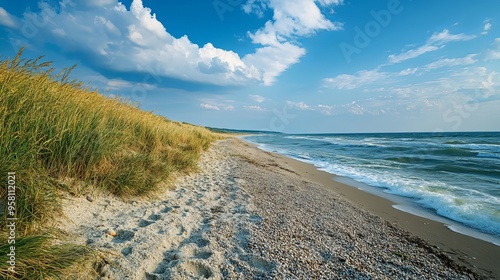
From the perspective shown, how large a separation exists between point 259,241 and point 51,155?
10.6 ft

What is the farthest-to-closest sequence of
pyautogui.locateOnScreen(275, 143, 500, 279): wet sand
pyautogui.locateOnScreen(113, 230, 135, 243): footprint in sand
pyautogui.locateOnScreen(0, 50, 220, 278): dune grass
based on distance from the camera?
pyautogui.locateOnScreen(275, 143, 500, 279): wet sand
pyautogui.locateOnScreen(113, 230, 135, 243): footprint in sand
pyautogui.locateOnScreen(0, 50, 220, 278): dune grass

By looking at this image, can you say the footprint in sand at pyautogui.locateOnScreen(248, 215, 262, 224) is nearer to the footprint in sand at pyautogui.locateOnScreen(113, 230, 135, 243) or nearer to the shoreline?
the footprint in sand at pyautogui.locateOnScreen(113, 230, 135, 243)

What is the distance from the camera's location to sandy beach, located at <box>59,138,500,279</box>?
274 cm

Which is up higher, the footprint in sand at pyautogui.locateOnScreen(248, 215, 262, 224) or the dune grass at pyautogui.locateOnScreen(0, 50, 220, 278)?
the dune grass at pyautogui.locateOnScreen(0, 50, 220, 278)

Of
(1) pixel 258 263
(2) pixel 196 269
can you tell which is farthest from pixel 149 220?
(1) pixel 258 263

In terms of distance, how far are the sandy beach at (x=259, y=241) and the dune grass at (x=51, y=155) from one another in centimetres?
34

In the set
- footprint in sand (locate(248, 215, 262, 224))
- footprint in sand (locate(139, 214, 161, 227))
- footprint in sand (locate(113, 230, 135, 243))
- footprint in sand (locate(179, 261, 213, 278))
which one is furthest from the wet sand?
footprint in sand (locate(113, 230, 135, 243))

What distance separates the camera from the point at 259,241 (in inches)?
132

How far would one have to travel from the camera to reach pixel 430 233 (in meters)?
4.84

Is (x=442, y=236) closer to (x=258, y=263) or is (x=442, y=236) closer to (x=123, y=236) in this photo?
(x=258, y=263)

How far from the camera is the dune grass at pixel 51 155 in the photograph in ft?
8.06

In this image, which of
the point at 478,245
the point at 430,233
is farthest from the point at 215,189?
the point at 478,245

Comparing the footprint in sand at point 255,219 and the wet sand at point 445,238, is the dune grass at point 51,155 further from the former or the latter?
the wet sand at point 445,238

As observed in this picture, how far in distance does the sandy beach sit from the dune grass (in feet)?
1.12
